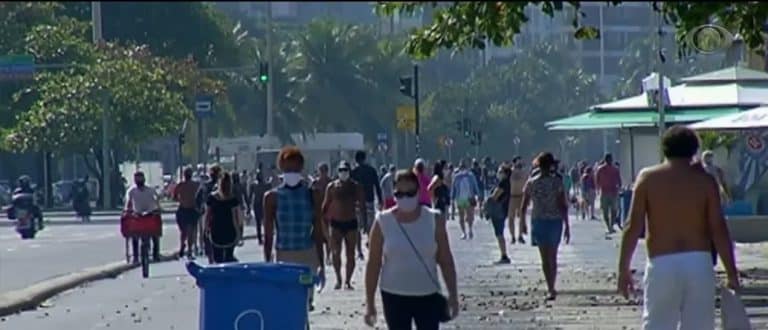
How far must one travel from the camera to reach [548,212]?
940 inches

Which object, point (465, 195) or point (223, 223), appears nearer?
point (223, 223)

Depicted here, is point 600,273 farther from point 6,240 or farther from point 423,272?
point 6,240

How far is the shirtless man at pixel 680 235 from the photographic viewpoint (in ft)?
42.3

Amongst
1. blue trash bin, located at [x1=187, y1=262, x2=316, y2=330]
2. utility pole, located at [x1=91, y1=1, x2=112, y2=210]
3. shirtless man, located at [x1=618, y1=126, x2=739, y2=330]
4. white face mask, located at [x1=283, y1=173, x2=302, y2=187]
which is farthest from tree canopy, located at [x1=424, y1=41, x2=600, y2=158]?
shirtless man, located at [x1=618, y1=126, x2=739, y2=330]

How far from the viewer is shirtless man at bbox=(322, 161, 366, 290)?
2609cm

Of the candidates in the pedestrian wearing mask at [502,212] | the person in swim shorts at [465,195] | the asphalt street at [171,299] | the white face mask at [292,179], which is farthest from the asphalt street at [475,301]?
the person in swim shorts at [465,195]

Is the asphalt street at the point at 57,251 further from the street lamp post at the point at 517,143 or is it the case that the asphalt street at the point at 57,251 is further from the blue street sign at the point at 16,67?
the street lamp post at the point at 517,143

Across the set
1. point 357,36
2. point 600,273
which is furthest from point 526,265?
point 357,36

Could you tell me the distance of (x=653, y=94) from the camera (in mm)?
35312

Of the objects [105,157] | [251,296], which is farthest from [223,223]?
[105,157]

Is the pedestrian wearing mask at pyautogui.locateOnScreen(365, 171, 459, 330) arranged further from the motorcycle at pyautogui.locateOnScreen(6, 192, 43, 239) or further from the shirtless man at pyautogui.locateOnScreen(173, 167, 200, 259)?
the motorcycle at pyautogui.locateOnScreen(6, 192, 43, 239)

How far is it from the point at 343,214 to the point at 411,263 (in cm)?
1317

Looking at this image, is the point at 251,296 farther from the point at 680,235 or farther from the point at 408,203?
the point at 680,235

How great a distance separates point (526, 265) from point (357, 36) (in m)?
58.6
